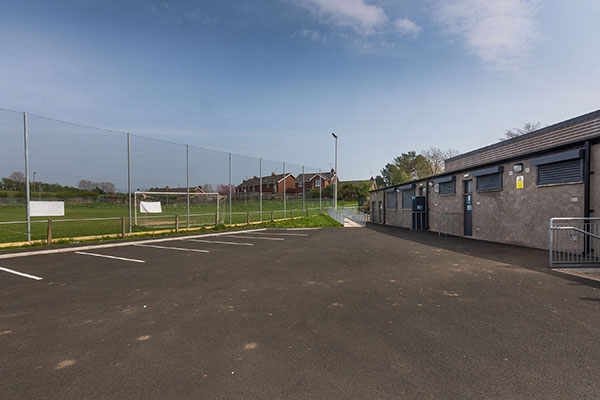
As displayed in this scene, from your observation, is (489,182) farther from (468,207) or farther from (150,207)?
(150,207)

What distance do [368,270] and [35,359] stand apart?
17.8 ft

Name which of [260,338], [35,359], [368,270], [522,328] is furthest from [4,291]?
A: [522,328]

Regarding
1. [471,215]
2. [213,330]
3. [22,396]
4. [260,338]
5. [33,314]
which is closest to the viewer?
[22,396]

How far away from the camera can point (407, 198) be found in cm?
1928

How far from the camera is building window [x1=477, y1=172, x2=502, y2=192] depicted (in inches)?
426

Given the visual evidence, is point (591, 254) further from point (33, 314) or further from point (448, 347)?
point (33, 314)

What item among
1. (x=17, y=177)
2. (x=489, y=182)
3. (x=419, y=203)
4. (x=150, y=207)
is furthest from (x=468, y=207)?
(x=17, y=177)

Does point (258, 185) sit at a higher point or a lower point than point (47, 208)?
higher

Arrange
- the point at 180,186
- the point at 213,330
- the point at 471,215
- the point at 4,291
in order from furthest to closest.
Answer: the point at 180,186, the point at 471,215, the point at 4,291, the point at 213,330

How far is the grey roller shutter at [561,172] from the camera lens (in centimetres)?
794

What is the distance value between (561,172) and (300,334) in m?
9.57

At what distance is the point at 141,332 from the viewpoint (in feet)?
11.0

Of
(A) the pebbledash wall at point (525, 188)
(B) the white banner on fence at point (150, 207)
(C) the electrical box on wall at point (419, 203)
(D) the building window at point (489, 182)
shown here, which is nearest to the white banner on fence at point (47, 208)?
(B) the white banner on fence at point (150, 207)

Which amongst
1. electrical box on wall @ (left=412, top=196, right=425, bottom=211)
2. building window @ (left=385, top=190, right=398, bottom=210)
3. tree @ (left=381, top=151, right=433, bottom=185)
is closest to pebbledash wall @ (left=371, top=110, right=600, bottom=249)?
electrical box on wall @ (left=412, top=196, right=425, bottom=211)
